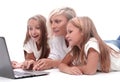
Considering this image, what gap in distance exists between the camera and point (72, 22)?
120 centimetres

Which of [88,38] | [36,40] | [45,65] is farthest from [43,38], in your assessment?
[88,38]

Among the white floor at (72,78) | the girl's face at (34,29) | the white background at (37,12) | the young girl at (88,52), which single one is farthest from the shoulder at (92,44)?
the white background at (37,12)

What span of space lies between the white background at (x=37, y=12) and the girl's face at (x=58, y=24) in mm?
644

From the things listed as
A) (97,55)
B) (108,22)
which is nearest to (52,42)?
(97,55)

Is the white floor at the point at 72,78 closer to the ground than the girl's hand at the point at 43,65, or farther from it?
farther from it

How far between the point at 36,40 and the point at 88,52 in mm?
582

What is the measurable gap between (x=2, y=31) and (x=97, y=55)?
46.7 inches

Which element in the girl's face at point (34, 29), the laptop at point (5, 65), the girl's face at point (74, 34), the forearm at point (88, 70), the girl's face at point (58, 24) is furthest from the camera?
the girl's face at point (34, 29)

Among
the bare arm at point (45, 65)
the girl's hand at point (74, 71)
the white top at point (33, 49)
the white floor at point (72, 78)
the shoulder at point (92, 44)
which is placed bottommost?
the white top at point (33, 49)

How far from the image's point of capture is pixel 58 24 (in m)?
1.48

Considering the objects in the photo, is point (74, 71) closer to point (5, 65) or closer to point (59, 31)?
point (5, 65)

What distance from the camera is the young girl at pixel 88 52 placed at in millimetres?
1098

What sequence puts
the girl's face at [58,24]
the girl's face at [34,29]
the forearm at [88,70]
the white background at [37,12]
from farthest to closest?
1. the white background at [37,12]
2. the girl's face at [34,29]
3. the girl's face at [58,24]
4. the forearm at [88,70]

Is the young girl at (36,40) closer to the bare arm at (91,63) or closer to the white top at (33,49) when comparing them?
the white top at (33,49)
